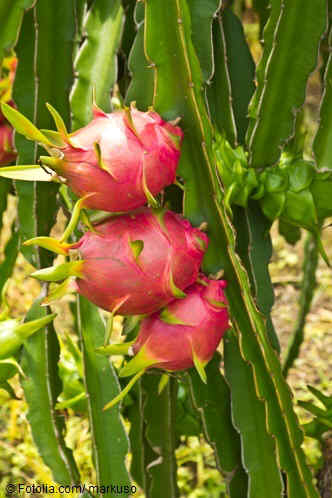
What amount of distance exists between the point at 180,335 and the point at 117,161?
0.17 meters

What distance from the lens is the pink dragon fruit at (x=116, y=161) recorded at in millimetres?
523

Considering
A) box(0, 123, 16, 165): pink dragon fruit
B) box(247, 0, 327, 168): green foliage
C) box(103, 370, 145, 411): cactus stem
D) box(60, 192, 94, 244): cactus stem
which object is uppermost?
box(247, 0, 327, 168): green foliage

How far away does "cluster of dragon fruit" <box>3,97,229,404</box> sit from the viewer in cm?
53

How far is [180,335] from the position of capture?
0.56 metres

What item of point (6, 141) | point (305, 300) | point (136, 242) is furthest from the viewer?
point (305, 300)

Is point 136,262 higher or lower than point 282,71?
lower

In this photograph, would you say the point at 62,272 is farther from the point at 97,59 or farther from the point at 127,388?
the point at 97,59

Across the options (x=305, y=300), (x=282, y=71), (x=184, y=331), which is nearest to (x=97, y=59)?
(x=282, y=71)

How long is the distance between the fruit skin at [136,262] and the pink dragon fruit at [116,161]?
0.07 feet

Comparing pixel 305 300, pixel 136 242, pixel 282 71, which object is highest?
pixel 282 71

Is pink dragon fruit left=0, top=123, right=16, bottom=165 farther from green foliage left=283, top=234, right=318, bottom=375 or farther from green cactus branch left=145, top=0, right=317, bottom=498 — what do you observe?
green foliage left=283, top=234, right=318, bottom=375

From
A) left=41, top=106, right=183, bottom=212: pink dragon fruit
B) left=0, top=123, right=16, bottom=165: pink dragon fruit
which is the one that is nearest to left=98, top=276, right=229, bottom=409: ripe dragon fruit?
left=41, top=106, right=183, bottom=212: pink dragon fruit

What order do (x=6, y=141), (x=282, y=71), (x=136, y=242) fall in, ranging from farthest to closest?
(x=6, y=141), (x=282, y=71), (x=136, y=242)

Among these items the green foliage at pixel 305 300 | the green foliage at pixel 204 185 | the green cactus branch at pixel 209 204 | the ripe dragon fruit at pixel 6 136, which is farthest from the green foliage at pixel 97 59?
the green foliage at pixel 305 300
